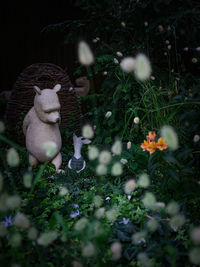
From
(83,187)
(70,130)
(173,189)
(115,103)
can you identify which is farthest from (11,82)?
(173,189)

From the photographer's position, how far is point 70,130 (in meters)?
2.46

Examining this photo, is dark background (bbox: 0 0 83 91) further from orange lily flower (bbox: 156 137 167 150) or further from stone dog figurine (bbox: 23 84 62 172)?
orange lily flower (bbox: 156 137 167 150)

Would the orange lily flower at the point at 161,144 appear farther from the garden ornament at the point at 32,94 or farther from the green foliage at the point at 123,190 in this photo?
the garden ornament at the point at 32,94

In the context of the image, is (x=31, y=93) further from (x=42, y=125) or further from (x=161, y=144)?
(x=161, y=144)

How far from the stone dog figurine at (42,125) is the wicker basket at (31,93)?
0.54 metres

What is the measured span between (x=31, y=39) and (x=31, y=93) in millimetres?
3788

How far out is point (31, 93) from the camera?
2.27 meters

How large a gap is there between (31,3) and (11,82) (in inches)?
73.7

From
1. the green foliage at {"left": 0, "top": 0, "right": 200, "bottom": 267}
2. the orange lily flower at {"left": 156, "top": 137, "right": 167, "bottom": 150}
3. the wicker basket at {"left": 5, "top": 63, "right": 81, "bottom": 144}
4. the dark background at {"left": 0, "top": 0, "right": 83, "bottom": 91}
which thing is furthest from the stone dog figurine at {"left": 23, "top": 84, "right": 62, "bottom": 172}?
the dark background at {"left": 0, "top": 0, "right": 83, "bottom": 91}

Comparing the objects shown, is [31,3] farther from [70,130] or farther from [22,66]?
[70,130]

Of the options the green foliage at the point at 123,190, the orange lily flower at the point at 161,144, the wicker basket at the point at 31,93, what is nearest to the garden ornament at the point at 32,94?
the wicker basket at the point at 31,93

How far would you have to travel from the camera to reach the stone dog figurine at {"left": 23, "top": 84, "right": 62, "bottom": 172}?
163 centimetres

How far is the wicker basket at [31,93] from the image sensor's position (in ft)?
7.45

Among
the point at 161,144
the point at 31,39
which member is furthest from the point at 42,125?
the point at 31,39
